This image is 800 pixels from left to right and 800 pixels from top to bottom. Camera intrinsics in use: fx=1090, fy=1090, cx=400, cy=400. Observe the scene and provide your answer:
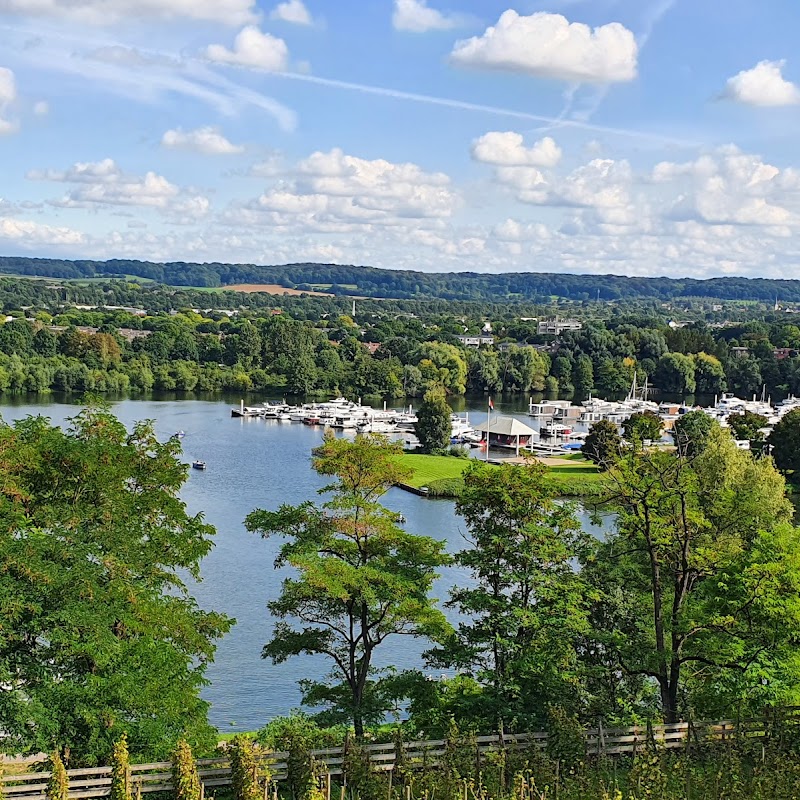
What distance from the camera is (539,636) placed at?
14.6 m

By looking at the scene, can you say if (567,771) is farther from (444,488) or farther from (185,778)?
(444,488)

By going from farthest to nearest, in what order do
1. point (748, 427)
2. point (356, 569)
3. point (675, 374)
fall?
point (675, 374)
point (748, 427)
point (356, 569)

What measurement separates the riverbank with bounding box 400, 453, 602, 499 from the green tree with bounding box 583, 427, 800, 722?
87.7ft

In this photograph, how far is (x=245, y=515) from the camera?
1538 inches

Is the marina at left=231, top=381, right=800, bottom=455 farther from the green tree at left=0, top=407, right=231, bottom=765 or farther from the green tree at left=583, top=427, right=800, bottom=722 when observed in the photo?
the green tree at left=0, top=407, right=231, bottom=765

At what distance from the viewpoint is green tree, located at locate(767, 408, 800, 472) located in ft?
166

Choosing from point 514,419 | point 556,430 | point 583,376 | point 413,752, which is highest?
point 413,752

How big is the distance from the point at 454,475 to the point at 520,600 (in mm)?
34774

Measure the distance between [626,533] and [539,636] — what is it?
2.43 m

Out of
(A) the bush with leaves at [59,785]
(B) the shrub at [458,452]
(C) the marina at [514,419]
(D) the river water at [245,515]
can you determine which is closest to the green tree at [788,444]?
(C) the marina at [514,419]

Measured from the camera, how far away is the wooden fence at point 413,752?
11.2m

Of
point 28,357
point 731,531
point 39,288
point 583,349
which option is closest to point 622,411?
point 583,349

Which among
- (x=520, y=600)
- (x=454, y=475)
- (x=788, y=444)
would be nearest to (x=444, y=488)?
(x=454, y=475)

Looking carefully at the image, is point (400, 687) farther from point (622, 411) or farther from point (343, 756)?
point (622, 411)
